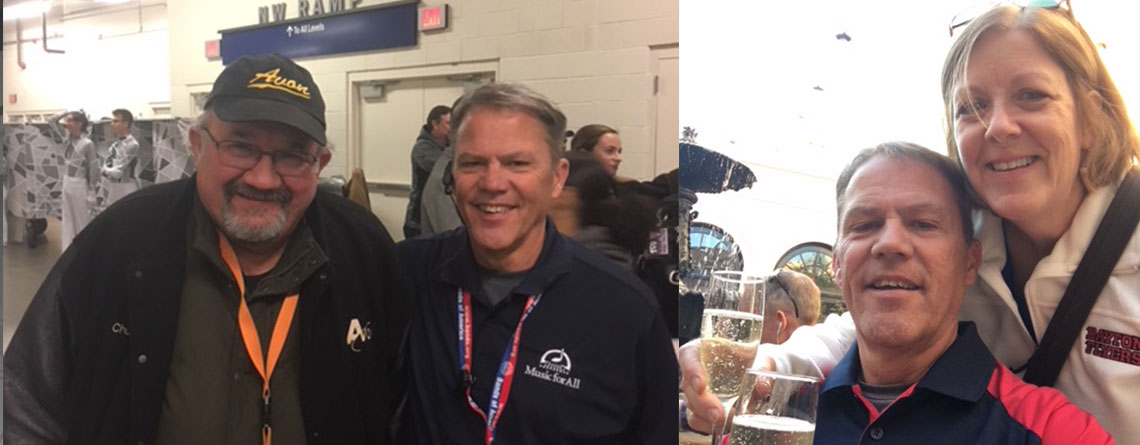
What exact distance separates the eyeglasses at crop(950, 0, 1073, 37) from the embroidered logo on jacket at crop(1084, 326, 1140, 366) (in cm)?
61

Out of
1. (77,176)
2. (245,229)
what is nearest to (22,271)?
(77,176)

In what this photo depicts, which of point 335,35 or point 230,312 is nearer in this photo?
point 230,312

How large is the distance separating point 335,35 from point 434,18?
233 millimetres

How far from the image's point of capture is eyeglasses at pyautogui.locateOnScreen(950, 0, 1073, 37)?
148 cm

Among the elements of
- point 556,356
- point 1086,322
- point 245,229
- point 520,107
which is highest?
point 520,107

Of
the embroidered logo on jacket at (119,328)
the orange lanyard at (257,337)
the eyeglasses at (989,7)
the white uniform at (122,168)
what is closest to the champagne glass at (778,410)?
the eyeglasses at (989,7)

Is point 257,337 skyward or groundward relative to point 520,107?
groundward

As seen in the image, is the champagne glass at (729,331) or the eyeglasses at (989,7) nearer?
the eyeglasses at (989,7)

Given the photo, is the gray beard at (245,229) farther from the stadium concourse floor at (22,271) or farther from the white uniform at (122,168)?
the stadium concourse floor at (22,271)

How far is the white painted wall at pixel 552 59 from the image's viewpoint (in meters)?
1.67

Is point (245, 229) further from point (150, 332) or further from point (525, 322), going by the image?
point (525, 322)

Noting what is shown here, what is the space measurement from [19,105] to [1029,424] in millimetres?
2353

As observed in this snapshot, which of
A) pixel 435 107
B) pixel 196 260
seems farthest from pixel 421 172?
pixel 196 260

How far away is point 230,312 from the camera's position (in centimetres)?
166
